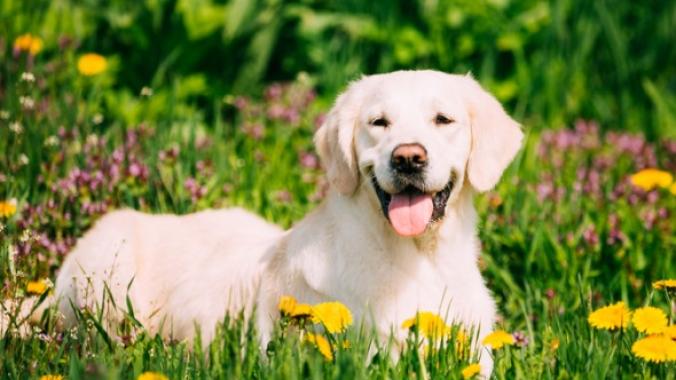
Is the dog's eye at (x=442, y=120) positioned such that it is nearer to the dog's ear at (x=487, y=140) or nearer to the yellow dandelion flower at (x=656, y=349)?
the dog's ear at (x=487, y=140)

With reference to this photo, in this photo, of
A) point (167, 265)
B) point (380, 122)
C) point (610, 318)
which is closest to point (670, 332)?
point (610, 318)

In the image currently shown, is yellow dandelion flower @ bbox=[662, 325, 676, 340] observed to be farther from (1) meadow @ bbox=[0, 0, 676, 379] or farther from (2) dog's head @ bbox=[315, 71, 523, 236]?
(2) dog's head @ bbox=[315, 71, 523, 236]

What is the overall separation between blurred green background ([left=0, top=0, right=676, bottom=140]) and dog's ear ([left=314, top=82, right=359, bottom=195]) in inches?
103

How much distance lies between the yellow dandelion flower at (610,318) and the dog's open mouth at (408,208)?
643mm

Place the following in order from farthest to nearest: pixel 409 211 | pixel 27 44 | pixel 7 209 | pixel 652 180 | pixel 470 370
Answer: pixel 27 44 < pixel 652 180 < pixel 7 209 < pixel 409 211 < pixel 470 370

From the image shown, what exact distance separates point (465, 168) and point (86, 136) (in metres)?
2.16

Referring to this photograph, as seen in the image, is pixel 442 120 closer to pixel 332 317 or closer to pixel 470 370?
pixel 332 317

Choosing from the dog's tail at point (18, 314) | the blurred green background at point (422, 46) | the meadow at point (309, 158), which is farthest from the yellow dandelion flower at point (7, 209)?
the blurred green background at point (422, 46)

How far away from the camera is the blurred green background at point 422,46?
6617mm

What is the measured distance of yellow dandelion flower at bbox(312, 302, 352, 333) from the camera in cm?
300

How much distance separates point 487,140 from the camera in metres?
3.68

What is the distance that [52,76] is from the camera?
18.3 ft

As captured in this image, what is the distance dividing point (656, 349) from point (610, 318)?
0.27 m

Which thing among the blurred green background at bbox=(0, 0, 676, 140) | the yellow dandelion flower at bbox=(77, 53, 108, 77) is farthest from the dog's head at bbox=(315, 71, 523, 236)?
the blurred green background at bbox=(0, 0, 676, 140)
